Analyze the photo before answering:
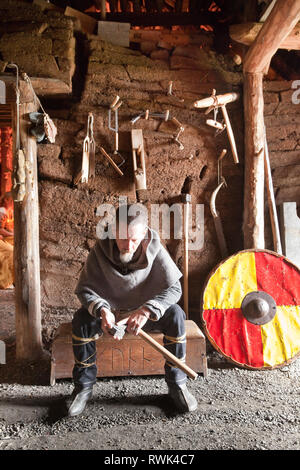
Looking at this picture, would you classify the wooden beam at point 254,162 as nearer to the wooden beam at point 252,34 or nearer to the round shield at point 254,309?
the wooden beam at point 252,34

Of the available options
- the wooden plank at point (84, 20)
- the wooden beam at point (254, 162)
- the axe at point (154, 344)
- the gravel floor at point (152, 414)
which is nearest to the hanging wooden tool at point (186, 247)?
the wooden beam at point (254, 162)

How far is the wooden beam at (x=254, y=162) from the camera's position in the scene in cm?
340

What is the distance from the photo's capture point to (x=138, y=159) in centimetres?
337

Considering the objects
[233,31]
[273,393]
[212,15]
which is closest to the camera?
[273,393]

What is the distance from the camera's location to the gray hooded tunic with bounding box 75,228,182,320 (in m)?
2.41

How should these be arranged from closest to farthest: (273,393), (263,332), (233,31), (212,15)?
(273,393) → (263,332) → (233,31) → (212,15)

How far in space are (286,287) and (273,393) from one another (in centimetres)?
87

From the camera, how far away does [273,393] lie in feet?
8.37

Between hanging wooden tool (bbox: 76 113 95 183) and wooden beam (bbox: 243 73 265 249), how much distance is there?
1.53 metres

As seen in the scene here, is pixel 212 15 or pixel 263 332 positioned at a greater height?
pixel 212 15

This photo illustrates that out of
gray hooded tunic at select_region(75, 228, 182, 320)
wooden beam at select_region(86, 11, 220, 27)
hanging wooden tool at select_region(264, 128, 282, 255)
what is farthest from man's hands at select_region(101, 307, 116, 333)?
wooden beam at select_region(86, 11, 220, 27)

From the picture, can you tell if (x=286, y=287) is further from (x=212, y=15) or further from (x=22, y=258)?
(x=212, y=15)

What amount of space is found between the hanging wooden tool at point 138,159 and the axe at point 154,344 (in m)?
1.47
